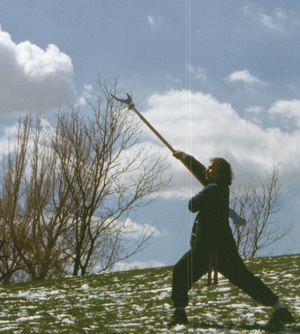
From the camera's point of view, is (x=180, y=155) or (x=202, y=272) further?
(x=180, y=155)

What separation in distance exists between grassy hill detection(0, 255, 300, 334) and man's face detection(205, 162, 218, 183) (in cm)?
143

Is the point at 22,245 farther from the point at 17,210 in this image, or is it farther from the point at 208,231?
the point at 208,231

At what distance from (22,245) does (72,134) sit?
529 centimetres

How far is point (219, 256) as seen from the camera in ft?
15.7

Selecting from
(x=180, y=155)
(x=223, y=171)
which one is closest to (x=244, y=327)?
(x=223, y=171)

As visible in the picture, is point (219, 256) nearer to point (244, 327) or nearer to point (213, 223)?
point (213, 223)

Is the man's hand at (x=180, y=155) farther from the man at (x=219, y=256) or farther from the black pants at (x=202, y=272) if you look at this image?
the black pants at (x=202, y=272)

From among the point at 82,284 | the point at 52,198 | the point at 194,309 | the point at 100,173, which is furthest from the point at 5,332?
the point at 52,198

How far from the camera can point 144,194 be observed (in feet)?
58.6

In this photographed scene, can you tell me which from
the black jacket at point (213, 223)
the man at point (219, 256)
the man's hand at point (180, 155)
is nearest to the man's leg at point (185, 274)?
the man at point (219, 256)

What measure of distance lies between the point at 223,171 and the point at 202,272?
1.00m

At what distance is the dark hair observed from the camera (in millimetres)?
4828

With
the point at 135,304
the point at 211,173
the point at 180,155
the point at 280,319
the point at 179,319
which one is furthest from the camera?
the point at 135,304

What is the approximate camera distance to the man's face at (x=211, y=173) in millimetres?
4832
